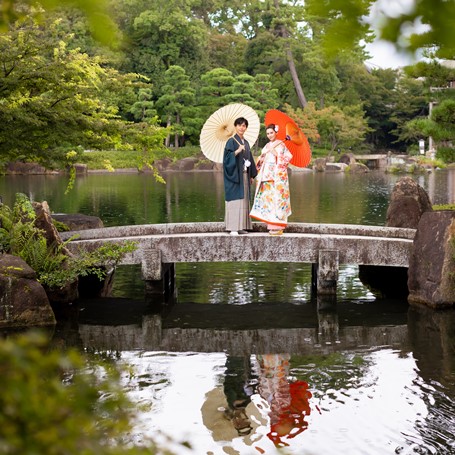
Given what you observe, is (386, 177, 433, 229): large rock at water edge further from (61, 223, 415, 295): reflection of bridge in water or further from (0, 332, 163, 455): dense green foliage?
(0, 332, 163, 455): dense green foliage

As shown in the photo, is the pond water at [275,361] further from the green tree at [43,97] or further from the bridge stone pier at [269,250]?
the green tree at [43,97]

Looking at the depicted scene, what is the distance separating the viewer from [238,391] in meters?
6.42

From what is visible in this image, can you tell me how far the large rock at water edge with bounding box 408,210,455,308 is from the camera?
29.2 ft

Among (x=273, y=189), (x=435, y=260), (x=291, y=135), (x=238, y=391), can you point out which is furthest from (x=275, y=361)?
(x=291, y=135)

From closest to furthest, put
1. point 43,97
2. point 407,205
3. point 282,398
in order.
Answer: point 282,398
point 43,97
point 407,205

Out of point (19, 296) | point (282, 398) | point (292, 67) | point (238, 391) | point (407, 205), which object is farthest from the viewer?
point (292, 67)

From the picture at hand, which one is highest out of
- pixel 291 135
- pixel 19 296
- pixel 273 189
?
pixel 291 135

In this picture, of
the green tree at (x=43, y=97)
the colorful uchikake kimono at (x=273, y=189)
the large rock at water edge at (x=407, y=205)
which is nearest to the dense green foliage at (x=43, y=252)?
the green tree at (x=43, y=97)

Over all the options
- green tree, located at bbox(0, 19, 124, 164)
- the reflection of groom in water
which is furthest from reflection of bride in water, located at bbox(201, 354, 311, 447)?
green tree, located at bbox(0, 19, 124, 164)

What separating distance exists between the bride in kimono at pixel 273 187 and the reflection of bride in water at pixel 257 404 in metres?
3.13

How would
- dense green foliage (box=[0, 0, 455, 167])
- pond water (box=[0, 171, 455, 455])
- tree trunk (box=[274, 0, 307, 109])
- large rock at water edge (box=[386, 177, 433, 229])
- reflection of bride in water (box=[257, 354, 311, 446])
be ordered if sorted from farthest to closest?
tree trunk (box=[274, 0, 307, 109]) → dense green foliage (box=[0, 0, 455, 167]) → large rock at water edge (box=[386, 177, 433, 229]) → reflection of bride in water (box=[257, 354, 311, 446]) → pond water (box=[0, 171, 455, 455])

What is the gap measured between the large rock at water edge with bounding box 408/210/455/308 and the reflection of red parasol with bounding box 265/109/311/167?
6.63ft

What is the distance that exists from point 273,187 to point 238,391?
4219 millimetres

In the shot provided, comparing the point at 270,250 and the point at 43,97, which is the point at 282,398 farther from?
the point at 43,97
